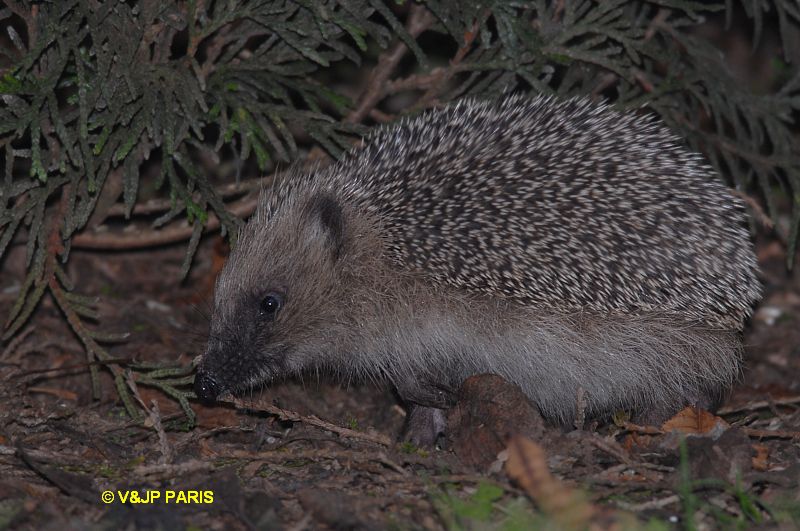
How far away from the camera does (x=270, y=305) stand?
580cm

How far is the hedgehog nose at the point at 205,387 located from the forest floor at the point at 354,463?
0.63 ft

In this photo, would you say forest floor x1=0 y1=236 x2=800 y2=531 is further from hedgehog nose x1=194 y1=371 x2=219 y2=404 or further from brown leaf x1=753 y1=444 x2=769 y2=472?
hedgehog nose x1=194 y1=371 x2=219 y2=404

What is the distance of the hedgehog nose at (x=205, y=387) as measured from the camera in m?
5.55

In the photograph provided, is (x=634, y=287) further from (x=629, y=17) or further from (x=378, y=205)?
(x=629, y=17)

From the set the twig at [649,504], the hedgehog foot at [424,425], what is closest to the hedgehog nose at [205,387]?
the hedgehog foot at [424,425]

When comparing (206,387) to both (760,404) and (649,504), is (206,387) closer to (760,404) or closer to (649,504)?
(649,504)

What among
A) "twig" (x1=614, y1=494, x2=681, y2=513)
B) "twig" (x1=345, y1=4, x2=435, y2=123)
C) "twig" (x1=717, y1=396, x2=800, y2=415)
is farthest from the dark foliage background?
"twig" (x1=614, y1=494, x2=681, y2=513)

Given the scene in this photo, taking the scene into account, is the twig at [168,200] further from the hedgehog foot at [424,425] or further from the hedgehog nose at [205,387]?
the hedgehog foot at [424,425]

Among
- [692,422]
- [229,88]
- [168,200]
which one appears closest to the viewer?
[692,422]

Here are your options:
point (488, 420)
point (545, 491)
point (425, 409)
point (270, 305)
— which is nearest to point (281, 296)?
point (270, 305)

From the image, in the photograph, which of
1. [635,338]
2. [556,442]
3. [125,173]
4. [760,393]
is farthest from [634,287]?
[125,173]

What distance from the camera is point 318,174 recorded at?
6.11 meters

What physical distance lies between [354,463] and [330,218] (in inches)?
60.4

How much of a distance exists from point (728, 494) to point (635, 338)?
1110 millimetres
